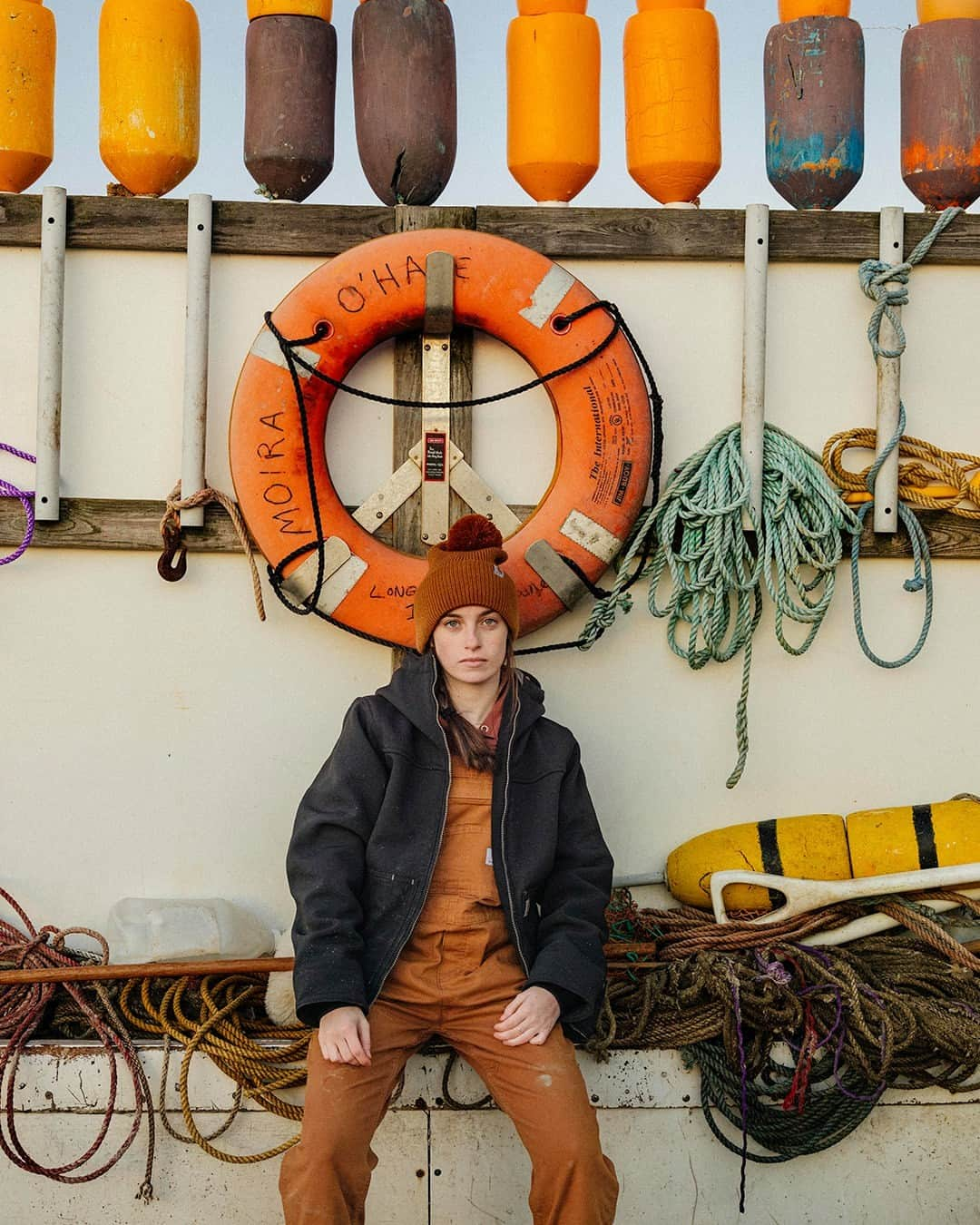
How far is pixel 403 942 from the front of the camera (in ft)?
7.93

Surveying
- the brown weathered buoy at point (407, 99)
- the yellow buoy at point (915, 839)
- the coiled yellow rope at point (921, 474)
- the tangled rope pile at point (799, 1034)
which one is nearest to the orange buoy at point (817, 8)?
the brown weathered buoy at point (407, 99)

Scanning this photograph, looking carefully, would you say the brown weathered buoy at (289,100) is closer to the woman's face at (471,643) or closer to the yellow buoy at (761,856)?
the woman's face at (471,643)

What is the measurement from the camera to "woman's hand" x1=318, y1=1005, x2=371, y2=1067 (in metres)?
2.29

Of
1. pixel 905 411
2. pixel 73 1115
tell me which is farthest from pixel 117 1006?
pixel 905 411

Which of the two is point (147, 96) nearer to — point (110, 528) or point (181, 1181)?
point (110, 528)

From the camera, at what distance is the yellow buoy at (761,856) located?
2928 millimetres

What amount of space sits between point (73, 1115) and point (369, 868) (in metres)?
0.76

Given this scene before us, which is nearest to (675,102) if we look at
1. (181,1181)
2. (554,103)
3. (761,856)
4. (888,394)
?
(554,103)

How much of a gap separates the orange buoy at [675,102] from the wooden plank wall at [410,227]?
0.13 m

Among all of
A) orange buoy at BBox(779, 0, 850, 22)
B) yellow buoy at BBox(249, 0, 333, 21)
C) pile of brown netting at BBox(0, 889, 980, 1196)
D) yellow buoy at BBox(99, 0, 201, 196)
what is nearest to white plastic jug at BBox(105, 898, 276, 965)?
pile of brown netting at BBox(0, 889, 980, 1196)

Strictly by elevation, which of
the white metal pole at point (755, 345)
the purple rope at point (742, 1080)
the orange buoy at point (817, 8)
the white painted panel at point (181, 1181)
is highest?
the orange buoy at point (817, 8)

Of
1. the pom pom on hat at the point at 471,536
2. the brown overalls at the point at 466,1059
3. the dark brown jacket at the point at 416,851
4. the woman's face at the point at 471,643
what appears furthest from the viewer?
the pom pom on hat at the point at 471,536

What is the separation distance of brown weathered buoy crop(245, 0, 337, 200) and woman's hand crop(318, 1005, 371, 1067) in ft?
5.98

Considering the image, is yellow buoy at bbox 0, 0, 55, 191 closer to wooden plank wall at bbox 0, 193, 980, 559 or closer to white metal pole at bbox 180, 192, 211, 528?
wooden plank wall at bbox 0, 193, 980, 559
